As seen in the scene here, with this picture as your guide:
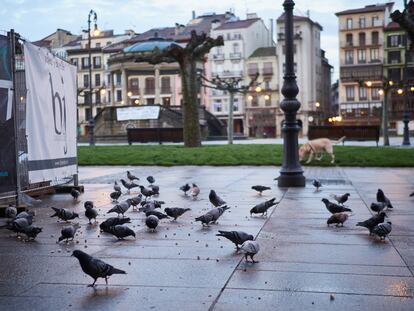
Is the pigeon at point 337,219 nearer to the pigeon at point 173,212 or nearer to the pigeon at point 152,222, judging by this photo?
the pigeon at point 173,212

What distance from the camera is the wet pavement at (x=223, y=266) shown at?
432 centimetres

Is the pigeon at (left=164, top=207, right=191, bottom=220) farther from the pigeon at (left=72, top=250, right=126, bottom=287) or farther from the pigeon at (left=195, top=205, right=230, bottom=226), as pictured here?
the pigeon at (left=72, top=250, right=126, bottom=287)

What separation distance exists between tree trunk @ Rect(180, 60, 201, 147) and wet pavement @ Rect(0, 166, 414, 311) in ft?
67.5

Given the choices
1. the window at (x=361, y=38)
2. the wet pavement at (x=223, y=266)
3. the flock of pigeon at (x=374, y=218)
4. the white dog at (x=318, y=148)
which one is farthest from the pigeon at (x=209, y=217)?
the window at (x=361, y=38)

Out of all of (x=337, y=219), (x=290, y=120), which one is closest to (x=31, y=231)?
(x=337, y=219)

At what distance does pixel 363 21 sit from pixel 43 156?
298 ft

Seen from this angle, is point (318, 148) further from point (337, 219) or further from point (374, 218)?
point (374, 218)

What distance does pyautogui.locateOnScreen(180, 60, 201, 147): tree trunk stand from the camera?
99.0ft

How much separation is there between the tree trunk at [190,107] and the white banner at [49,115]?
17.9 metres

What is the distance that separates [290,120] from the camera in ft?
A: 44.5

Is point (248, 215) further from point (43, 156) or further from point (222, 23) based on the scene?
point (222, 23)

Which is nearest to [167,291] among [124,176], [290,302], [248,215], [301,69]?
[290,302]

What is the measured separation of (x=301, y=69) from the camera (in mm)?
92250

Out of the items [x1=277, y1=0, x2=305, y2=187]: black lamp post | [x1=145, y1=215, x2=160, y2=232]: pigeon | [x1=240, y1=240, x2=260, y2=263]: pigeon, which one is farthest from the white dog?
[x1=240, y1=240, x2=260, y2=263]: pigeon
